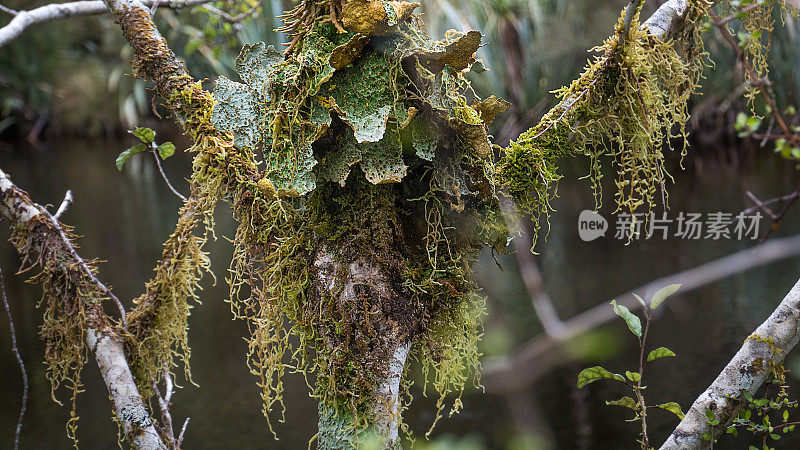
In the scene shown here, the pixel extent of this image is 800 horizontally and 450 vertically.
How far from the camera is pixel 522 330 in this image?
212 centimetres

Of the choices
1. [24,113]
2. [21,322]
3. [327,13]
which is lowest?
[327,13]

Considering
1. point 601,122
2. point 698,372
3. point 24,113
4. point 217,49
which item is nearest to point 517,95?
point 698,372

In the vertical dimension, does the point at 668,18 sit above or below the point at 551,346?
above

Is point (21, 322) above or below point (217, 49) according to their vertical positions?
below

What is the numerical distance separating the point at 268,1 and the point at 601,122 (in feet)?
10.5

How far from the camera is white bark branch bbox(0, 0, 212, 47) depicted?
0.99 meters

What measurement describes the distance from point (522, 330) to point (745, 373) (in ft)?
4.28

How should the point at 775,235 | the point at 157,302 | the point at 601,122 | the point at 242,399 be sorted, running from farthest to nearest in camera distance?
the point at 775,235 → the point at 242,399 → the point at 157,302 → the point at 601,122

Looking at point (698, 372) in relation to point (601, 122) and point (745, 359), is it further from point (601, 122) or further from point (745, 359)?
point (601, 122)

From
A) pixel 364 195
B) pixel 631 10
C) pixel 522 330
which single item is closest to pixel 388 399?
pixel 364 195

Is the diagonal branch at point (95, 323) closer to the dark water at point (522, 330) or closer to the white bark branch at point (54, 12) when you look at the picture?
the white bark branch at point (54, 12)

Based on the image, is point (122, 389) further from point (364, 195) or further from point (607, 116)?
point (607, 116)

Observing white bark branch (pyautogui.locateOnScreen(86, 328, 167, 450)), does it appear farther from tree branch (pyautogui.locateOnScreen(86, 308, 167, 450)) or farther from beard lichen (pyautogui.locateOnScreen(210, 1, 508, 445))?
beard lichen (pyautogui.locateOnScreen(210, 1, 508, 445))

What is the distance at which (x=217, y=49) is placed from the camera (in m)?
1.56
